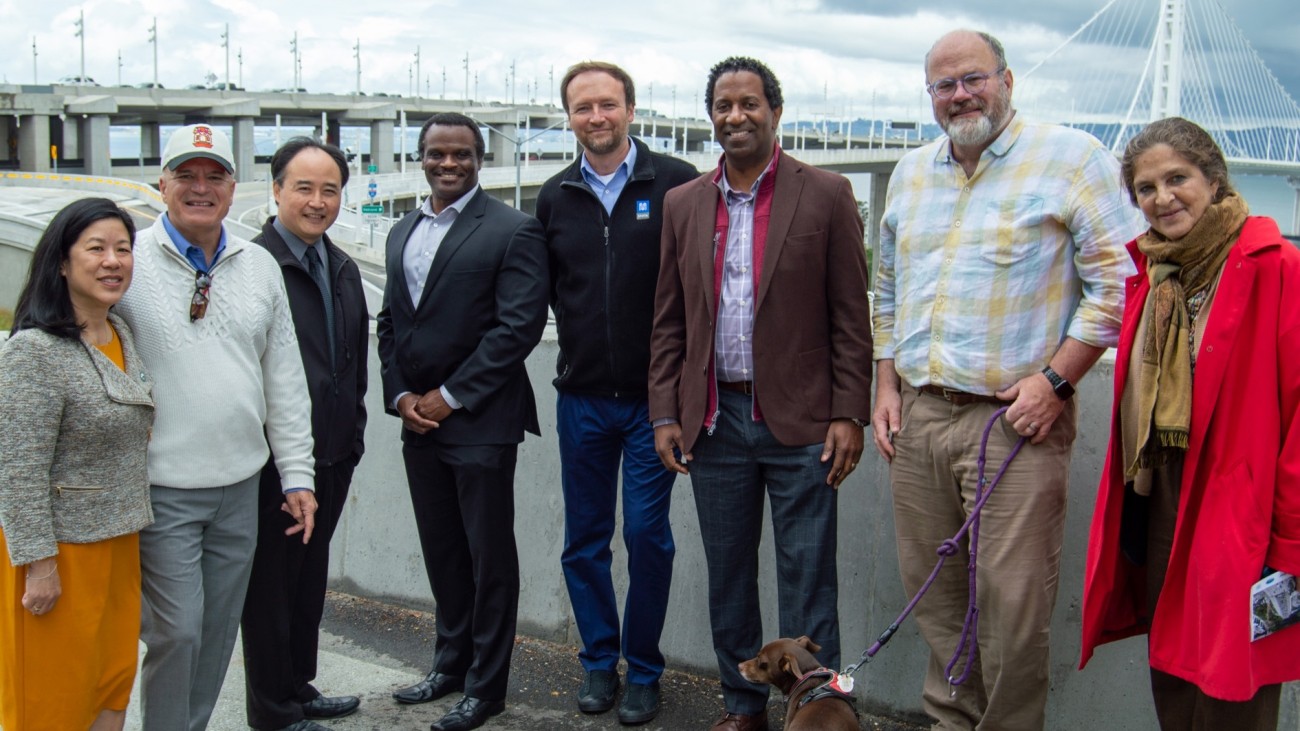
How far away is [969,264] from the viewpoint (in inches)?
116

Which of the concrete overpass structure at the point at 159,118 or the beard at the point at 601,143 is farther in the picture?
the concrete overpass structure at the point at 159,118

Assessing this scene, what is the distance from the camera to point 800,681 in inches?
118

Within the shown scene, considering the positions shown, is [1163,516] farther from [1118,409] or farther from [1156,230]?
[1156,230]

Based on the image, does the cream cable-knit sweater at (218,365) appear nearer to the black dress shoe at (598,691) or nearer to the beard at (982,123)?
the black dress shoe at (598,691)

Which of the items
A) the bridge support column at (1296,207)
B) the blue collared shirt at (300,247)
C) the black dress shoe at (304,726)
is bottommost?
the black dress shoe at (304,726)

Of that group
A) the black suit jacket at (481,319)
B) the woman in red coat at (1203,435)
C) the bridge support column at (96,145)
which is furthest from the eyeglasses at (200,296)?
the bridge support column at (96,145)

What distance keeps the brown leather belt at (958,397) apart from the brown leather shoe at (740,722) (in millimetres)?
1242

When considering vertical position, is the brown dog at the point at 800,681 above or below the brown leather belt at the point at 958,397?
below

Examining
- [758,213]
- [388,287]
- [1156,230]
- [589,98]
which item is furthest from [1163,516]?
[388,287]

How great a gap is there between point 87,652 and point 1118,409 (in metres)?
2.63

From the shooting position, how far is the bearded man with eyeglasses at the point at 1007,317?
2.83 meters

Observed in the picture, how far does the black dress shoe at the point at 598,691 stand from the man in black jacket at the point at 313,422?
2.93 feet

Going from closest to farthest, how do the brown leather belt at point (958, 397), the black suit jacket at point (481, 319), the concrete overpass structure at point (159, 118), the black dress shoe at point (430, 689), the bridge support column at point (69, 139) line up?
the brown leather belt at point (958, 397) < the black suit jacket at point (481, 319) < the black dress shoe at point (430, 689) < the concrete overpass structure at point (159, 118) < the bridge support column at point (69, 139)

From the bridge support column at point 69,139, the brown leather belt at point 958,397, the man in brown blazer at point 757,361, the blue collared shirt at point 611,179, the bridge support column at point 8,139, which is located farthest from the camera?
the bridge support column at point 69,139
